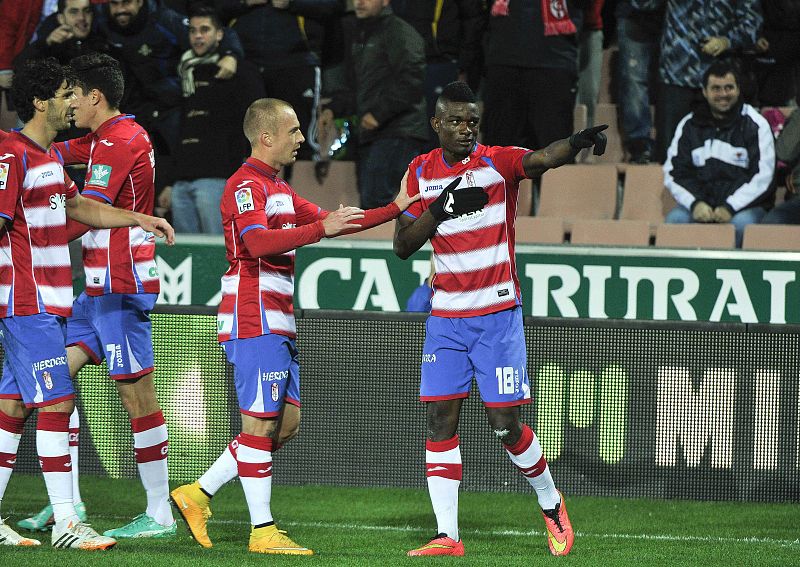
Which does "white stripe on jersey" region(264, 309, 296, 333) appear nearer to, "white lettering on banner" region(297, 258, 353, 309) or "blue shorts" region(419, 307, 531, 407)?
"blue shorts" region(419, 307, 531, 407)

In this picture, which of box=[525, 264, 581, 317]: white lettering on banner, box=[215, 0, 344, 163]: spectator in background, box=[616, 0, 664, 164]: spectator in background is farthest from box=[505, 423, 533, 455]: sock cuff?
box=[616, 0, 664, 164]: spectator in background

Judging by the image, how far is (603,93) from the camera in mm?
11203

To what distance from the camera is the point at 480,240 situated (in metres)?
5.83

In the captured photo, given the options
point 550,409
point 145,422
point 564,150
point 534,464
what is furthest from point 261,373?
point 550,409

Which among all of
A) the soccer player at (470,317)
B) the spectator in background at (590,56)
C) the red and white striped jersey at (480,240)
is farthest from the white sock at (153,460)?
the spectator in background at (590,56)

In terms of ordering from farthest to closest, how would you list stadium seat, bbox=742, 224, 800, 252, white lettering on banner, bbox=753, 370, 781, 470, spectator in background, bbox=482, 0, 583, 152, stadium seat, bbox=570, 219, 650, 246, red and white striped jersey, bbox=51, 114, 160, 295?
spectator in background, bbox=482, 0, 583, 152 < stadium seat, bbox=570, 219, 650, 246 < stadium seat, bbox=742, 224, 800, 252 < white lettering on banner, bbox=753, 370, 781, 470 < red and white striped jersey, bbox=51, 114, 160, 295

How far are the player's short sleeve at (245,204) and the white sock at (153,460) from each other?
1.22m

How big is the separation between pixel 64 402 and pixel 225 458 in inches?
32.3

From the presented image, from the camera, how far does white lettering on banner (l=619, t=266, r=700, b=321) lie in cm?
782

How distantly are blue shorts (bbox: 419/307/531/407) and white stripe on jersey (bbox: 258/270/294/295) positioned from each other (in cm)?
72

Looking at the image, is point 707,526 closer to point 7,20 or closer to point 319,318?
point 319,318

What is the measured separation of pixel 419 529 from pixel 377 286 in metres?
2.04

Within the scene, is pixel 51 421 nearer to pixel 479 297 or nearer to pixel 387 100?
pixel 479 297

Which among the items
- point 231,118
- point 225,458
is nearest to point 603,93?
point 231,118
